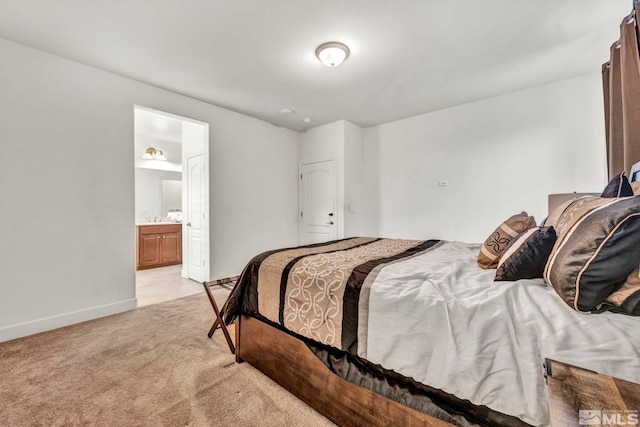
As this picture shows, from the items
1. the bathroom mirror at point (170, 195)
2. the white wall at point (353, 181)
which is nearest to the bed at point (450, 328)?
the white wall at point (353, 181)

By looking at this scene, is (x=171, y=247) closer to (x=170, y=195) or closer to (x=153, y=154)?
(x=170, y=195)

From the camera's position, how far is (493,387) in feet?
3.02

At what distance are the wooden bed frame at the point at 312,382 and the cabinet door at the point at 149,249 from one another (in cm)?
405

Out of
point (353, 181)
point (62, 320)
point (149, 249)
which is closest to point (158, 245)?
point (149, 249)

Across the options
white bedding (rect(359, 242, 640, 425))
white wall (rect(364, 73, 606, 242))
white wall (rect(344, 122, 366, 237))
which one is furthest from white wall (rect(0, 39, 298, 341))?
white wall (rect(364, 73, 606, 242))

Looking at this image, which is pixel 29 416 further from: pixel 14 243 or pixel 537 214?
pixel 537 214

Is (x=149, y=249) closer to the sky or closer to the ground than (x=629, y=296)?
closer to the ground

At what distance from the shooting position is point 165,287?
153 inches

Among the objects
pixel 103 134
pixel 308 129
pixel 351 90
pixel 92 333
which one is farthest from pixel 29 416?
pixel 308 129

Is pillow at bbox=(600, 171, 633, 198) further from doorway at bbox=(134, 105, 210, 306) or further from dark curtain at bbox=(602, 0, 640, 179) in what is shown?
doorway at bbox=(134, 105, 210, 306)

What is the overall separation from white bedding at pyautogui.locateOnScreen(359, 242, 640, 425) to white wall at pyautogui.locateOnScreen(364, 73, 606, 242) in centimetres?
265

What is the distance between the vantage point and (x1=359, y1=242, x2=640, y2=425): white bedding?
2.72 feet

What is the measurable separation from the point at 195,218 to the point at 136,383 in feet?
8.87

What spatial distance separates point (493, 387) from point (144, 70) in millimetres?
3732
